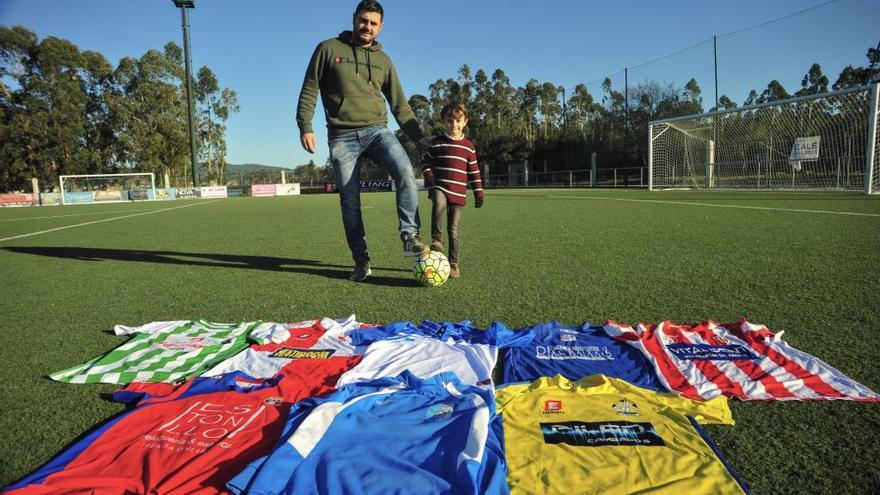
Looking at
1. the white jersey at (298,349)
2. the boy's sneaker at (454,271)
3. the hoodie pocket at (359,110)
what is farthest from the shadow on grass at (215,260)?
the hoodie pocket at (359,110)

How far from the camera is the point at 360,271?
4.34m

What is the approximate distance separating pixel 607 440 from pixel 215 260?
207 inches

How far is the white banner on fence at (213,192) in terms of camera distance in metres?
37.3

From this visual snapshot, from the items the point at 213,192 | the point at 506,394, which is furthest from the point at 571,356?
the point at 213,192

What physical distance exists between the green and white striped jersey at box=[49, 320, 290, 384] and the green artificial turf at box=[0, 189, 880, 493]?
0.32 feet

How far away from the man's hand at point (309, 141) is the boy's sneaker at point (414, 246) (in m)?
1.19

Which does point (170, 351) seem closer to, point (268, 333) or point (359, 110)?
point (268, 333)

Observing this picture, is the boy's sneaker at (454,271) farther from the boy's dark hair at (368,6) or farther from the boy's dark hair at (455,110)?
the boy's dark hair at (368,6)

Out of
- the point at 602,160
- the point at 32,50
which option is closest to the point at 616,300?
the point at 602,160

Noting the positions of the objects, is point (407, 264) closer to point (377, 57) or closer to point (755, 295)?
point (377, 57)

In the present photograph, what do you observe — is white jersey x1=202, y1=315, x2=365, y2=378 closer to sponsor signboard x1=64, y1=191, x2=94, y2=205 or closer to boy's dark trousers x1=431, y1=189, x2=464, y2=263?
boy's dark trousers x1=431, y1=189, x2=464, y2=263

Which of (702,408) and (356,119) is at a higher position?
(356,119)

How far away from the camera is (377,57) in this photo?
14.7ft

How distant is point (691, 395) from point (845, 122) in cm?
1930
